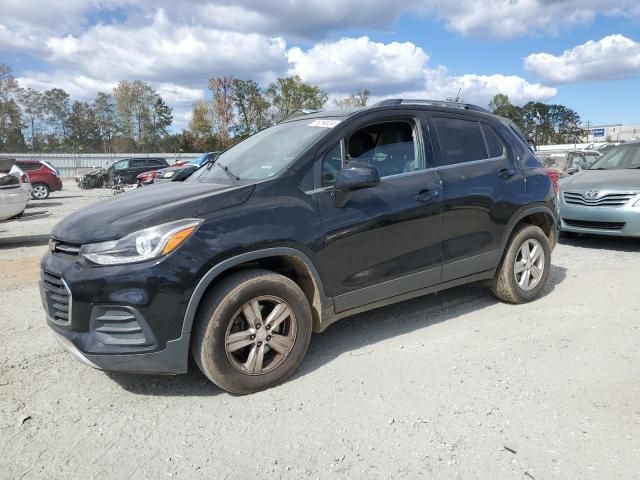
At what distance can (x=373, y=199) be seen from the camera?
383 cm

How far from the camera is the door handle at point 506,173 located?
4.79 metres

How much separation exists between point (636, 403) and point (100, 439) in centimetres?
323

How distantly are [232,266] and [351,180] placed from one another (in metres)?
1.02

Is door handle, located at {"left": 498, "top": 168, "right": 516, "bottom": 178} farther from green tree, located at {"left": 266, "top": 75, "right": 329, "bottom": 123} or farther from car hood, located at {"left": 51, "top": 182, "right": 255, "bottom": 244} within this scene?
green tree, located at {"left": 266, "top": 75, "right": 329, "bottom": 123}

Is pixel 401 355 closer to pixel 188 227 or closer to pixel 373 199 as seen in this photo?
pixel 373 199

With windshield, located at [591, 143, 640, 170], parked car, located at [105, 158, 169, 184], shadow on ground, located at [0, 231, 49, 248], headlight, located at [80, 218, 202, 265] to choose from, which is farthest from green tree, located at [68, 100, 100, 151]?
headlight, located at [80, 218, 202, 265]

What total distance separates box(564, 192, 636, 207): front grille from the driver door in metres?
4.84

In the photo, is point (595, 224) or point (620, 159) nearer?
point (595, 224)

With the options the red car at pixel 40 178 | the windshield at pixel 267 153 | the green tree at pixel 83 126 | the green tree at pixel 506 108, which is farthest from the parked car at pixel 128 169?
the green tree at pixel 506 108

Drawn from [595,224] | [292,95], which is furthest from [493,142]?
[292,95]

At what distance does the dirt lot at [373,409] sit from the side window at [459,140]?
1.47 metres

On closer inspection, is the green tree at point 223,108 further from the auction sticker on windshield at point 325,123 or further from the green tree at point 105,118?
the auction sticker on windshield at point 325,123

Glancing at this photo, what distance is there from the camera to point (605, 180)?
8.20 meters

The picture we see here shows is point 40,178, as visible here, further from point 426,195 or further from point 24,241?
point 426,195
